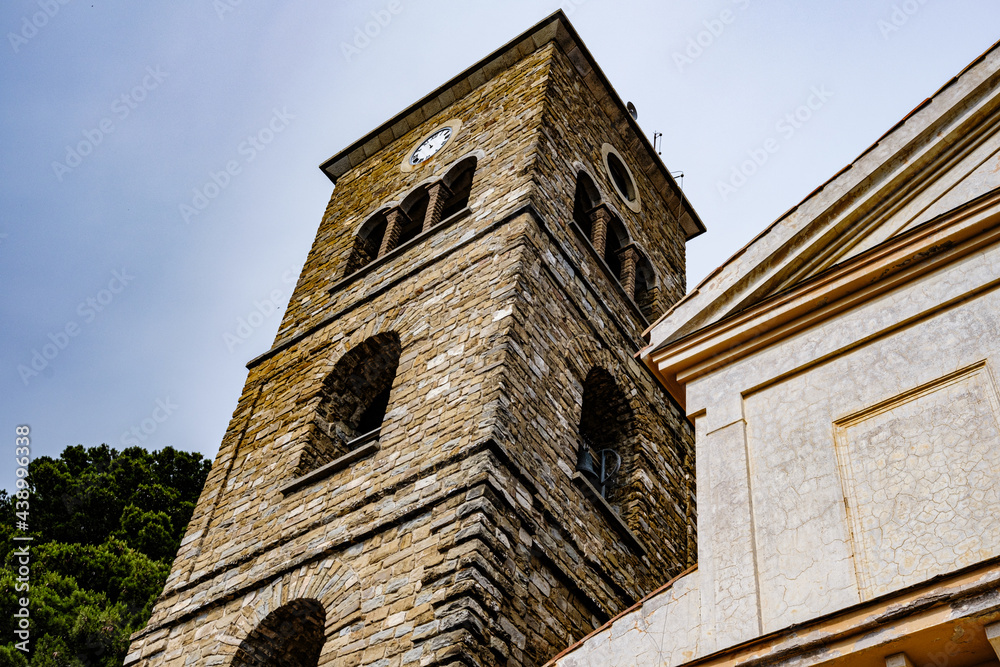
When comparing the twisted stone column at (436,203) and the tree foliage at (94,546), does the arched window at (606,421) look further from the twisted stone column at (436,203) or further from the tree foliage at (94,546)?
the tree foliage at (94,546)

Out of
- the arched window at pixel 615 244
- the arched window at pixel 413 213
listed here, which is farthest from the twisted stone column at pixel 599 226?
the arched window at pixel 413 213

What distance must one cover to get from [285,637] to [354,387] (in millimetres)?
3478

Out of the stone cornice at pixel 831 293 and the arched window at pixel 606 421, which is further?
the arched window at pixel 606 421

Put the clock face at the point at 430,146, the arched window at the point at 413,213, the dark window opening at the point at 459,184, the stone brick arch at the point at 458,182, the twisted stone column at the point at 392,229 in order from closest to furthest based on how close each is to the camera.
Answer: the twisted stone column at the point at 392,229, the stone brick arch at the point at 458,182, the dark window opening at the point at 459,184, the arched window at the point at 413,213, the clock face at the point at 430,146

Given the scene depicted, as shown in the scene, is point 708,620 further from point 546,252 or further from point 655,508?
point 546,252

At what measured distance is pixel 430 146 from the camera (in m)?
15.8

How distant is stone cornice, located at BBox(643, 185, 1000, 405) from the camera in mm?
6387

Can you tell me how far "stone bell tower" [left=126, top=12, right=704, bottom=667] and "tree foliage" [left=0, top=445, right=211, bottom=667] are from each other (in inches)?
272

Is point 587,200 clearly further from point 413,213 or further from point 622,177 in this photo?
point 413,213

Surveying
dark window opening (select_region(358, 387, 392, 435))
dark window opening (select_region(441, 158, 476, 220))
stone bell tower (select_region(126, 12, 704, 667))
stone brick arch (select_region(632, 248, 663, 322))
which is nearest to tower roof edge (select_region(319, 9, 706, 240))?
stone bell tower (select_region(126, 12, 704, 667))

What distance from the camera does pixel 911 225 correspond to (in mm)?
7039

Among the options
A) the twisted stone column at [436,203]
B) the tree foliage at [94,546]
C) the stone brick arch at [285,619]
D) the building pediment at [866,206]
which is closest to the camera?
the building pediment at [866,206]

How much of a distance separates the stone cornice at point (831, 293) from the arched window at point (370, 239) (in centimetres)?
820

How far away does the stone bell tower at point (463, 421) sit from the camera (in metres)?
8.72
